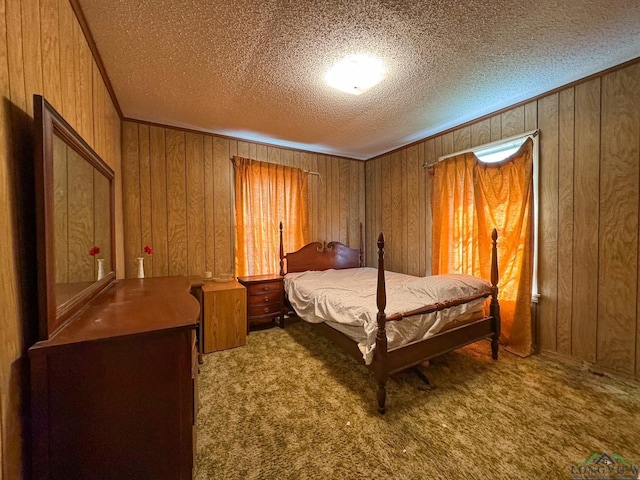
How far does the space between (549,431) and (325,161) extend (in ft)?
13.1

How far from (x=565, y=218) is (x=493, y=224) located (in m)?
0.59

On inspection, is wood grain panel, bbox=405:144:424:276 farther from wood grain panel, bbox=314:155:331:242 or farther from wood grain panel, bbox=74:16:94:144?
wood grain panel, bbox=74:16:94:144

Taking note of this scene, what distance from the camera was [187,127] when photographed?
10.8ft

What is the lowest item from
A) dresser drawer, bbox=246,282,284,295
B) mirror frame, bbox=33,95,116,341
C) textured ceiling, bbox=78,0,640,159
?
dresser drawer, bbox=246,282,284,295

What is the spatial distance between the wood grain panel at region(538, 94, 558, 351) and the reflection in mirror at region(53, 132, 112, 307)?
369cm

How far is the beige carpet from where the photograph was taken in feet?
4.64

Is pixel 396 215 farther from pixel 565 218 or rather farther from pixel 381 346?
pixel 381 346

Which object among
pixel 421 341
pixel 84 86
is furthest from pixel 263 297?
pixel 84 86

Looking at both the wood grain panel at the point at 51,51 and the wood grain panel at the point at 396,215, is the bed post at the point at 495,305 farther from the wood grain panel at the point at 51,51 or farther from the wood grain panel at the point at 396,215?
the wood grain panel at the point at 51,51

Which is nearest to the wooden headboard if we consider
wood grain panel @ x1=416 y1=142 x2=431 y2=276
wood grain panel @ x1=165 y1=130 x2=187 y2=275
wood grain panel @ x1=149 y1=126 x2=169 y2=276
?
wood grain panel @ x1=416 y1=142 x2=431 y2=276

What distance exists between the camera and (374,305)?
2.12 m

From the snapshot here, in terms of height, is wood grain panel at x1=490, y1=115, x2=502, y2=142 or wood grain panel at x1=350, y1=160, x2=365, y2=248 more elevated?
wood grain panel at x1=490, y1=115, x2=502, y2=142

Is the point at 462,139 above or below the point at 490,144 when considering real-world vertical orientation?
above

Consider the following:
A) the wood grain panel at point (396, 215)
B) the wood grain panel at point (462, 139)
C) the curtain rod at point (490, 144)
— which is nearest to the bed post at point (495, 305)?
the curtain rod at point (490, 144)
